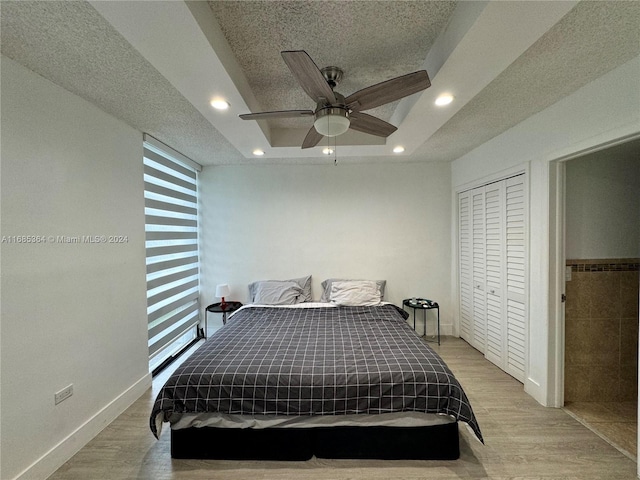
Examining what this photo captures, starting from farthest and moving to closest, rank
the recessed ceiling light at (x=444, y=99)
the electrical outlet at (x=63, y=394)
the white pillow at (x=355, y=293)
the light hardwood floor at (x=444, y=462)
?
the white pillow at (x=355, y=293) → the recessed ceiling light at (x=444, y=99) → the electrical outlet at (x=63, y=394) → the light hardwood floor at (x=444, y=462)

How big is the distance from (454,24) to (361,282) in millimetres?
2742

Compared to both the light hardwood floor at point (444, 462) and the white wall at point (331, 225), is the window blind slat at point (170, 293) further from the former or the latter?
the light hardwood floor at point (444, 462)

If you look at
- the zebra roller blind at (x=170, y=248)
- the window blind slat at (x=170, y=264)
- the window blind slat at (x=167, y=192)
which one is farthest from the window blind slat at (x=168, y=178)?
the window blind slat at (x=170, y=264)

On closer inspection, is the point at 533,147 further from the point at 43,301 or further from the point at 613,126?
the point at 43,301

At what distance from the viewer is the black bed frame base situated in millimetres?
1743

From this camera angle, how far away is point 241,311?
10.6ft

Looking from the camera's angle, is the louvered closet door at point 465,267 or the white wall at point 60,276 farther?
the louvered closet door at point 465,267

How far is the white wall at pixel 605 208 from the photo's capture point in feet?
7.72

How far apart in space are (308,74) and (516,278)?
8.79 ft

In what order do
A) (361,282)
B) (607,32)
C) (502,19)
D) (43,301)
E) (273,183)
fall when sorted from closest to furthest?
(502,19) → (607,32) → (43,301) → (361,282) → (273,183)

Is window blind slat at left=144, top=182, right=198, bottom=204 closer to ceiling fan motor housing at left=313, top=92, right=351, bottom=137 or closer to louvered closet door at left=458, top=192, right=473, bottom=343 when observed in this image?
ceiling fan motor housing at left=313, top=92, right=351, bottom=137

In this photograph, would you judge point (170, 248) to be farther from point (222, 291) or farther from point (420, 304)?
point (420, 304)

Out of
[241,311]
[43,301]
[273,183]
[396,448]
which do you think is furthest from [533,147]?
[43,301]

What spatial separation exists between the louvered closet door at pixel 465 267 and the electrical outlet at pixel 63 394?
13.0 ft
